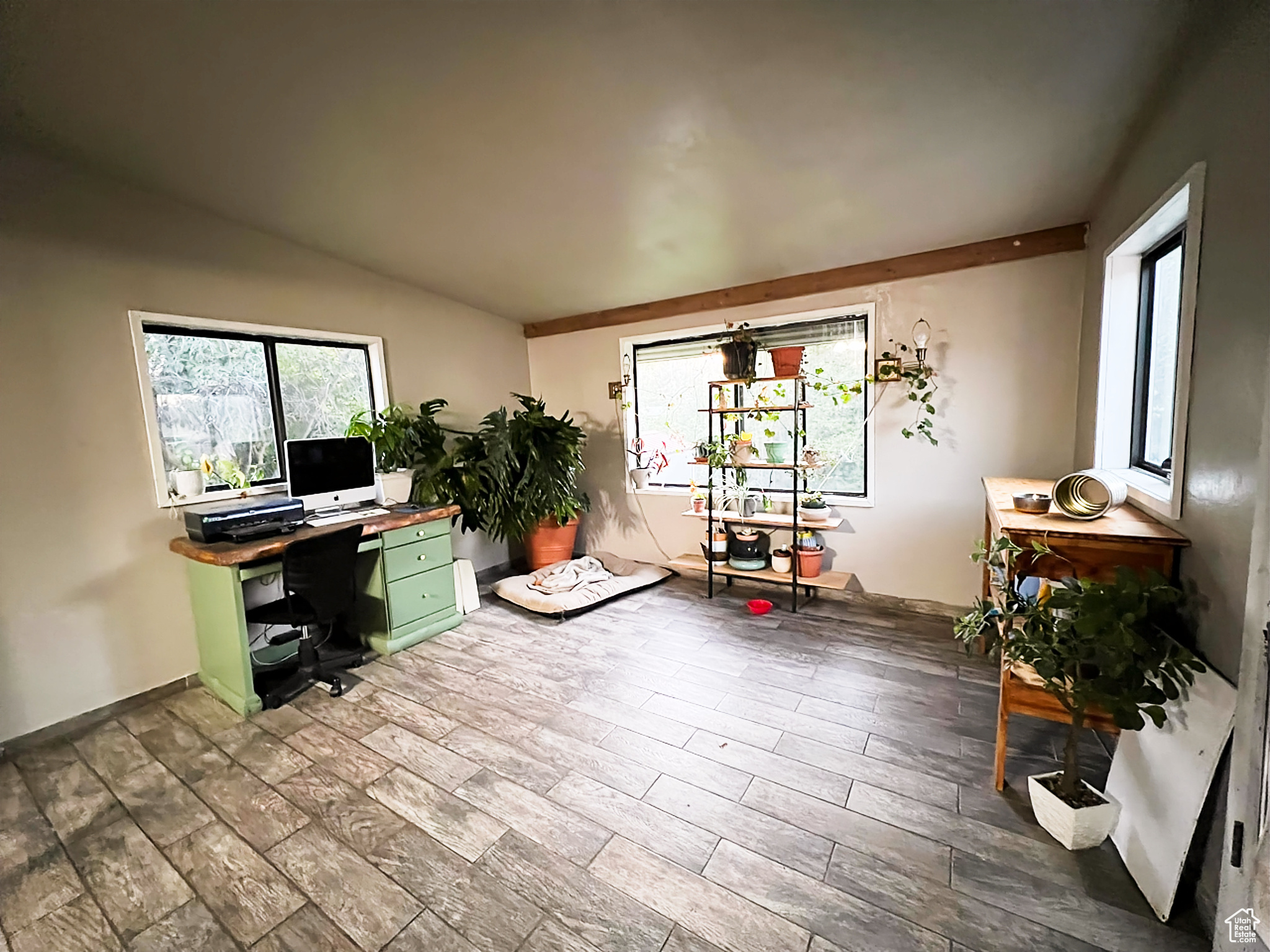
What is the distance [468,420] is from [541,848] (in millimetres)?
3327

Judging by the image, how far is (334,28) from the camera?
1.64 metres

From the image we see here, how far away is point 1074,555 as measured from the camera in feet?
5.56

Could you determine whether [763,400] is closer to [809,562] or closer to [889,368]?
[889,368]

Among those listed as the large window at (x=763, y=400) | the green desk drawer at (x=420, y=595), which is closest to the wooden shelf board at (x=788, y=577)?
the large window at (x=763, y=400)

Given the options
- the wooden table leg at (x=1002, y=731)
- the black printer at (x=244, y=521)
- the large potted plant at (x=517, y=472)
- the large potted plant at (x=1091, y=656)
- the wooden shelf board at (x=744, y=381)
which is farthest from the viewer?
the large potted plant at (x=517, y=472)

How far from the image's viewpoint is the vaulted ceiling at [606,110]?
156 centimetres

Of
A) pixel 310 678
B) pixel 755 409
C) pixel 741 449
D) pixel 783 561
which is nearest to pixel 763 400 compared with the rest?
pixel 755 409

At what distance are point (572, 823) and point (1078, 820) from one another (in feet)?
5.05

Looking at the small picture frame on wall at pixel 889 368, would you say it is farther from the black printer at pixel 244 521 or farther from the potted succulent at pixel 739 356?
the black printer at pixel 244 521

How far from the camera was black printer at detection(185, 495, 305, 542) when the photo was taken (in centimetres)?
253

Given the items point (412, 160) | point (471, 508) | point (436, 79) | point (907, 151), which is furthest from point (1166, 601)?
point (471, 508)

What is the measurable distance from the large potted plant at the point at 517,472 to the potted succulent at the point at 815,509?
1.75m

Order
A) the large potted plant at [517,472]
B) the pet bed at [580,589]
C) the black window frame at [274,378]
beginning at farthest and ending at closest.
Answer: the large potted plant at [517,472], the pet bed at [580,589], the black window frame at [274,378]

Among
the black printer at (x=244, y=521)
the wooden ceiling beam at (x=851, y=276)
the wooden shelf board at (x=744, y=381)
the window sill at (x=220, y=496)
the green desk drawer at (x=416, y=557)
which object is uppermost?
the wooden ceiling beam at (x=851, y=276)
